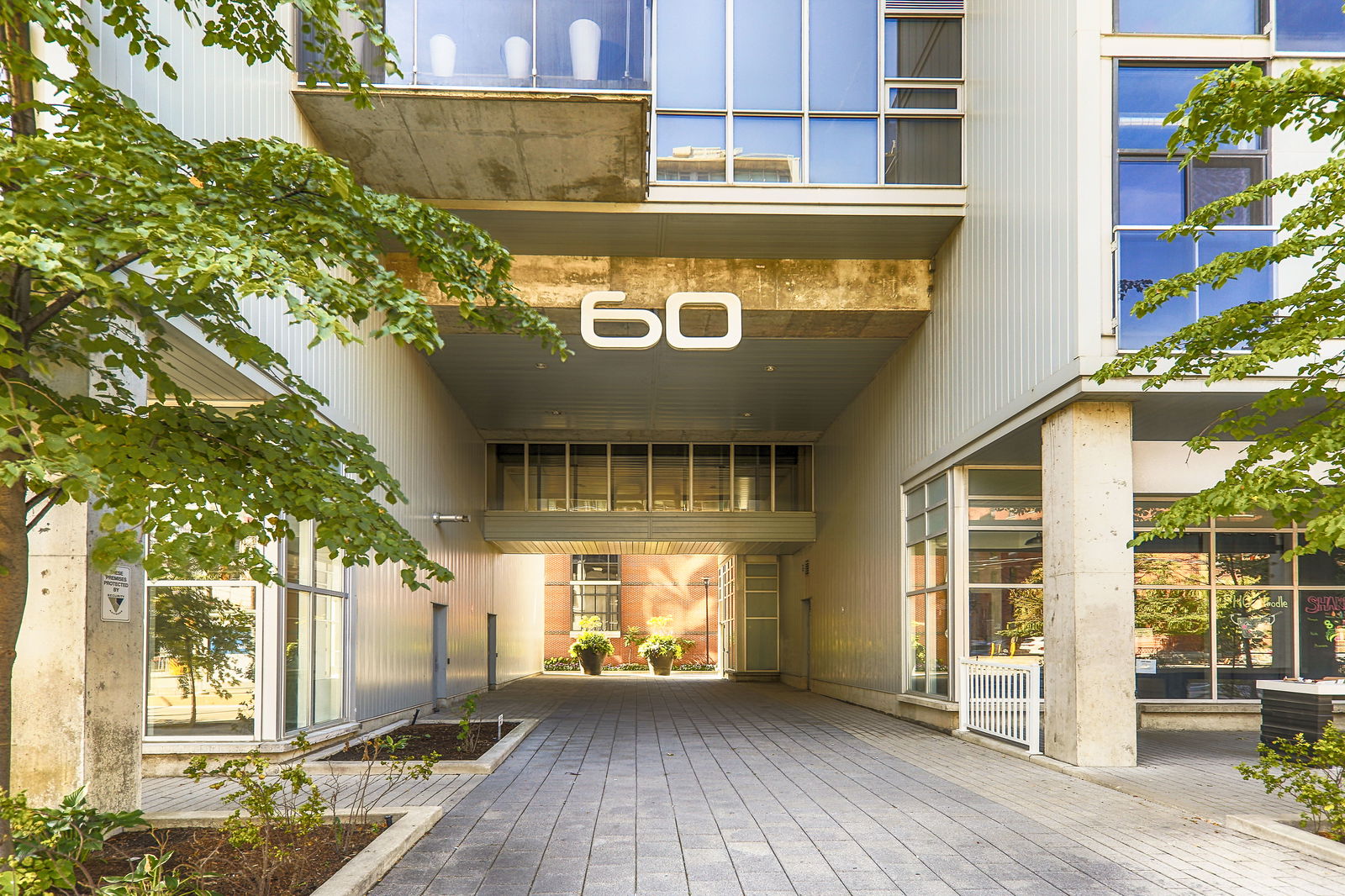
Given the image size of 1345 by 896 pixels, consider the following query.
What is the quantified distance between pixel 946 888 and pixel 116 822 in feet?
12.8

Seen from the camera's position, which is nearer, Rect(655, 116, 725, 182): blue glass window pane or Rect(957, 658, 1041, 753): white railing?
Rect(957, 658, 1041, 753): white railing

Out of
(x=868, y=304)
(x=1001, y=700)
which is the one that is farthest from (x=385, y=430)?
(x=1001, y=700)

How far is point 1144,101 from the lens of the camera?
1082cm

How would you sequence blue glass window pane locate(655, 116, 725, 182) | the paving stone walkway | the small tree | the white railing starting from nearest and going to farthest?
the small tree, the paving stone walkway, the white railing, blue glass window pane locate(655, 116, 725, 182)

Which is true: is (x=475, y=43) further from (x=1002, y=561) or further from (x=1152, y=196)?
(x=1002, y=561)

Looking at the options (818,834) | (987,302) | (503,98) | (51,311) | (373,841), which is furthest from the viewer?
(987,302)

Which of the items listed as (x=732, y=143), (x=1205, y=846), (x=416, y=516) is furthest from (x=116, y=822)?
(x=416, y=516)

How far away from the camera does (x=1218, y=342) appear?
6602 millimetres

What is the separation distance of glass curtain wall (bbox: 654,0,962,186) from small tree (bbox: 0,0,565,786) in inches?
373

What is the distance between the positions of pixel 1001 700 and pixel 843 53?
26.3 feet

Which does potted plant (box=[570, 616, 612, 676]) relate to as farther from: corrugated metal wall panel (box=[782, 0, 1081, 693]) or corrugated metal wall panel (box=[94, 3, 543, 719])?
corrugated metal wall panel (box=[782, 0, 1081, 693])

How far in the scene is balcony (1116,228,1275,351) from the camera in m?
10.3

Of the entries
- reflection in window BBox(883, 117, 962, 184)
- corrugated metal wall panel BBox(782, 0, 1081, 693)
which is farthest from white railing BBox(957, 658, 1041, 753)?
reflection in window BBox(883, 117, 962, 184)

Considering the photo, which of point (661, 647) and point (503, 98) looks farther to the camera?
point (661, 647)
